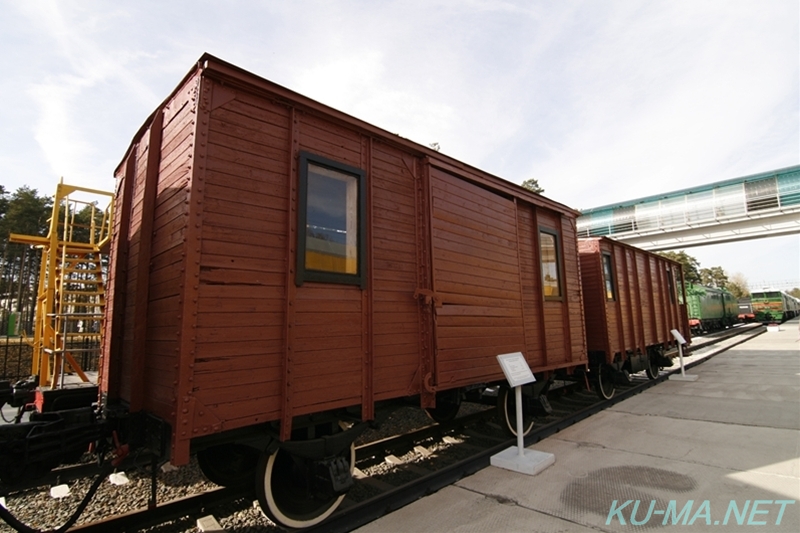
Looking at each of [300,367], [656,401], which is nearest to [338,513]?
[300,367]

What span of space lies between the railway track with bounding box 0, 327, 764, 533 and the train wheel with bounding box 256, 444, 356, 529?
160 mm

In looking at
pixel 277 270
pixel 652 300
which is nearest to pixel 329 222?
pixel 277 270

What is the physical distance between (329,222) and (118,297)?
229cm

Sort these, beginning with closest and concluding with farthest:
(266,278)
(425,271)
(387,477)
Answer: (266,278), (425,271), (387,477)

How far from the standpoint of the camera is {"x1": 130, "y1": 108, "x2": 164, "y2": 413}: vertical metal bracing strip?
3.35 m

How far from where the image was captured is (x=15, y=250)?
31469 mm

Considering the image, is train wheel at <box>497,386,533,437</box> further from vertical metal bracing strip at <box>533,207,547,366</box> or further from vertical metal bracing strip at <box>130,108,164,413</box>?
vertical metal bracing strip at <box>130,108,164,413</box>

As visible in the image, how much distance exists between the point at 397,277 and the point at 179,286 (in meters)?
2.10

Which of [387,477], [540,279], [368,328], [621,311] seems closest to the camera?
[368,328]

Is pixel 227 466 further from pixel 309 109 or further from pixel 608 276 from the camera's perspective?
pixel 608 276

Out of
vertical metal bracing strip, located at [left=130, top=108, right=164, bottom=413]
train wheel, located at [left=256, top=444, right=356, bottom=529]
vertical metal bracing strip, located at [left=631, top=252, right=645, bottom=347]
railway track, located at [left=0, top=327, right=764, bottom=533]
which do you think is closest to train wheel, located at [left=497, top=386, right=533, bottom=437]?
railway track, located at [left=0, top=327, right=764, bottom=533]

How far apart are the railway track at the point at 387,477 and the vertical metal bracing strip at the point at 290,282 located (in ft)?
3.49

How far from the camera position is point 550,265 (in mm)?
7141

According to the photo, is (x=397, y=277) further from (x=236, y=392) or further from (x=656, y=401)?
(x=656, y=401)
